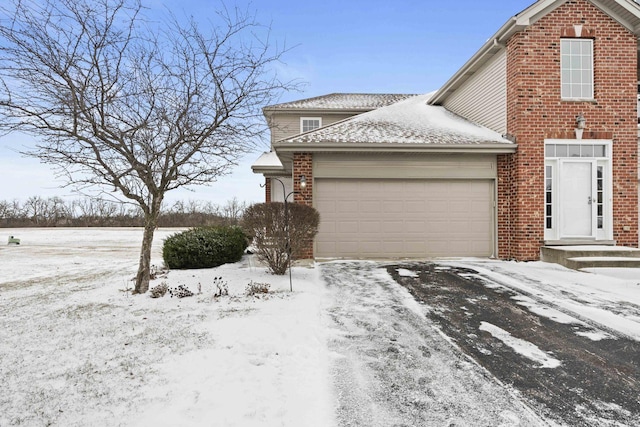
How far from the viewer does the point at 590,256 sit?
8.15 meters

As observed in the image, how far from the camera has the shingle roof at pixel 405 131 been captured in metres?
9.37

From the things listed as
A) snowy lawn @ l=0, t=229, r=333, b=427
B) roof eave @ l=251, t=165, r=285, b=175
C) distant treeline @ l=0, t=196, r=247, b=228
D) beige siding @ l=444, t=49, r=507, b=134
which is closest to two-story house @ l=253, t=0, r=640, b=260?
beige siding @ l=444, t=49, r=507, b=134

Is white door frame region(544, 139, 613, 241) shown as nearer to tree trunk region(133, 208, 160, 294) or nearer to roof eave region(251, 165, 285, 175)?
roof eave region(251, 165, 285, 175)

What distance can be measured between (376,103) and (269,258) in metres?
11.9

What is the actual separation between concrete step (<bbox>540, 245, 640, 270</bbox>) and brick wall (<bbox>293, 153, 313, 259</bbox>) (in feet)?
19.2

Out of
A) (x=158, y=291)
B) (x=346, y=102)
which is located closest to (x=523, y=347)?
(x=158, y=291)

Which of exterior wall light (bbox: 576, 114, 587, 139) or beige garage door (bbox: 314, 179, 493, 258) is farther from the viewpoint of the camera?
beige garage door (bbox: 314, 179, 493, 258)

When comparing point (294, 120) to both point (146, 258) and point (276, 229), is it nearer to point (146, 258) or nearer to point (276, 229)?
point (276, 229)

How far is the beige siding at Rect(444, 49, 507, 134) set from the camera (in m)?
10.1

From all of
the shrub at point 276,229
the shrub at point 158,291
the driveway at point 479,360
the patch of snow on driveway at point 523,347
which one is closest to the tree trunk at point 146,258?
the shrub at point 158,291

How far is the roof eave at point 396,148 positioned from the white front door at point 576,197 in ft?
4.94

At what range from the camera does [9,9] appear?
516cm

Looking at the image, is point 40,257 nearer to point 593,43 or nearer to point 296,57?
point 296,57

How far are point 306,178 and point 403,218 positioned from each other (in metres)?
2.79
